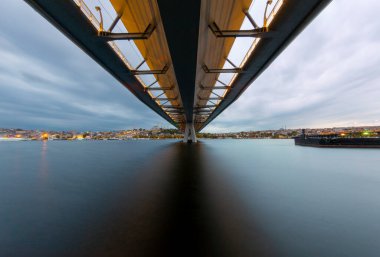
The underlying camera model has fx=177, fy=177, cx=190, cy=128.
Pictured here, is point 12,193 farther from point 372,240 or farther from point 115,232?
point 372,240

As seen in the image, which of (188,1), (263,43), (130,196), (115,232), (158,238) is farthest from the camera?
(263,43)

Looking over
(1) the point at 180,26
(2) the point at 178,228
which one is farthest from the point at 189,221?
(1) the point at 180,26

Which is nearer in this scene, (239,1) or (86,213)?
(86,213)

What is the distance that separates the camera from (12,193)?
7512mm

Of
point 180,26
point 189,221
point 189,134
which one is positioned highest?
point 180,26

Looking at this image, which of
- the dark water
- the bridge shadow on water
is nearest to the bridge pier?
the dark water

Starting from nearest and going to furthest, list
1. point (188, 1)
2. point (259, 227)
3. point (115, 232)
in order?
point (115, 232), point (259, 227), point (188, 1)

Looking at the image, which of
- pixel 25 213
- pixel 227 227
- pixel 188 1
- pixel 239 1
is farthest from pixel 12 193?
pixel 239 1

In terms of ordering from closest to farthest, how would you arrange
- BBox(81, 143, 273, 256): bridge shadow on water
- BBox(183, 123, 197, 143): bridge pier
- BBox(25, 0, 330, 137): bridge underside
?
BBox(81, 143, 273, 256): bridge shadow on water
BBox(25, 0, 330, 137): bridge underside
BBox(183, 123, 197, 143): bridge pier

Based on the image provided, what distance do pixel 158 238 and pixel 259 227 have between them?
2454 millimetres

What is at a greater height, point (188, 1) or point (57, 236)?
point (188, 1)

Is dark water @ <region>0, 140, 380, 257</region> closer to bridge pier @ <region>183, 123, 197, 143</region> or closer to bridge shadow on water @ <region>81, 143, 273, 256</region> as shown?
bridge shadow on water @ <region>81, 143, 273, 256</region>

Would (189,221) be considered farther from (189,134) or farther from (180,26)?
(189,134)

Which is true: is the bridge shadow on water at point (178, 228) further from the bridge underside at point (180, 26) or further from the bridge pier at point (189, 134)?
the bridge pier at point (189, 134)
